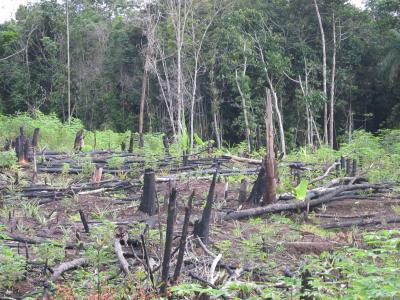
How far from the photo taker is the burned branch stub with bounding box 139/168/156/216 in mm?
8297

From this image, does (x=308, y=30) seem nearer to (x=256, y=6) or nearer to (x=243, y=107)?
(x=256, y=6)

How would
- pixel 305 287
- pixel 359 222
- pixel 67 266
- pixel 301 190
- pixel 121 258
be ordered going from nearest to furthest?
pixel 305 287 → pixel 121 258 → pixel 67 266 → pixel 359 222 → pixel 301 190

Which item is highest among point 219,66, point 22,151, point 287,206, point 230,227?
point 219,66

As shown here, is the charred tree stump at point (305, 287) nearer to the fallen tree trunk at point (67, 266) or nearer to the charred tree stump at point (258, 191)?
the fallen tree trunk at point (67, 266)

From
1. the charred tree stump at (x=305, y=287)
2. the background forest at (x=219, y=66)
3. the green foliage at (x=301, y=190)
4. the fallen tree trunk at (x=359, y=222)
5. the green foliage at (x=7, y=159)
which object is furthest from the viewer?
the background forest at (x=219, y=66)

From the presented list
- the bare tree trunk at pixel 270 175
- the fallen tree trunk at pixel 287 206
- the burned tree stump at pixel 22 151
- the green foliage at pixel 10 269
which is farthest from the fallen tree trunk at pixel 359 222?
the burned tree stump at pixel 22 151

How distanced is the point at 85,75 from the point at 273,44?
490 inches

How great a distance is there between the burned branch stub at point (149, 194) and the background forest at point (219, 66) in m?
16.6

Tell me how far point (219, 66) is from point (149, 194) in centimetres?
2360

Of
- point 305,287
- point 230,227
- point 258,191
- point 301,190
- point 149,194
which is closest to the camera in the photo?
point 305,287

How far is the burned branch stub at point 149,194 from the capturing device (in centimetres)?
830

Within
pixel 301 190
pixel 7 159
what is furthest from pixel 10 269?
pixel 7 159

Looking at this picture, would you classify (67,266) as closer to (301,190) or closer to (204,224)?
(204,224)

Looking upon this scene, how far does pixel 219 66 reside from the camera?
3127 cm
